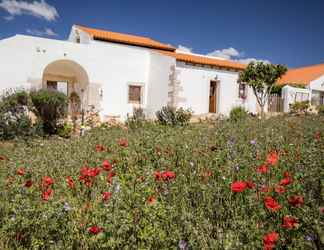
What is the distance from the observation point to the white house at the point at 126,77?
1390 centimetres

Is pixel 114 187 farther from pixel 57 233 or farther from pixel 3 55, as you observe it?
pixel 3 55

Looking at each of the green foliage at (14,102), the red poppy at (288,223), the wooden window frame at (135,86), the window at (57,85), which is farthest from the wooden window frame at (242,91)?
the red poppy at (288,223)

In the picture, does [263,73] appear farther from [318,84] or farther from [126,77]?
[318,84]

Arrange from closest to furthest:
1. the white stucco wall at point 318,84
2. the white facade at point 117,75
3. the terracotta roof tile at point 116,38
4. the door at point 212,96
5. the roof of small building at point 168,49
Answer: the white facade at point 117,75 → the roof of small building at point 168,49 → the terracotta roof tile at point 116,38 → the door at point 212,96 → the white stucco wall at point 318,84

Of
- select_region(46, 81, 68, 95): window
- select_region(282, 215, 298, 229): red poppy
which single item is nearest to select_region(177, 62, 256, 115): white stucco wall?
select_region(46, 81, 68, 95): window

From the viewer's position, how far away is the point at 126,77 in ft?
52.7

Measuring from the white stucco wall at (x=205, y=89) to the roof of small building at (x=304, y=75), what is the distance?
37.6 ft

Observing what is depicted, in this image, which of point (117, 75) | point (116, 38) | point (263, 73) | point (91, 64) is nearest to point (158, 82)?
point (117, 75)

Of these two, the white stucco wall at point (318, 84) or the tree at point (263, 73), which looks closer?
the tree at point (263, 73)

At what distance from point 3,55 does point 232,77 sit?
12.6m

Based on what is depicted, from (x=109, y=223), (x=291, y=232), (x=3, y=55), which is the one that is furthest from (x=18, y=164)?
(x=3, y=55)

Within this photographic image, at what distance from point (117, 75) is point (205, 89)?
5.23 meters

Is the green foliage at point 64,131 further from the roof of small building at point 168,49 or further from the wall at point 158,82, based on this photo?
the roof of small building at point 168,49

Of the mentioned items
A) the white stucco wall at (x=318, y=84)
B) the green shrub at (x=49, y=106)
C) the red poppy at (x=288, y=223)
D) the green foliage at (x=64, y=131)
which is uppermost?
the white stucco wall at (x=318, y=84)
